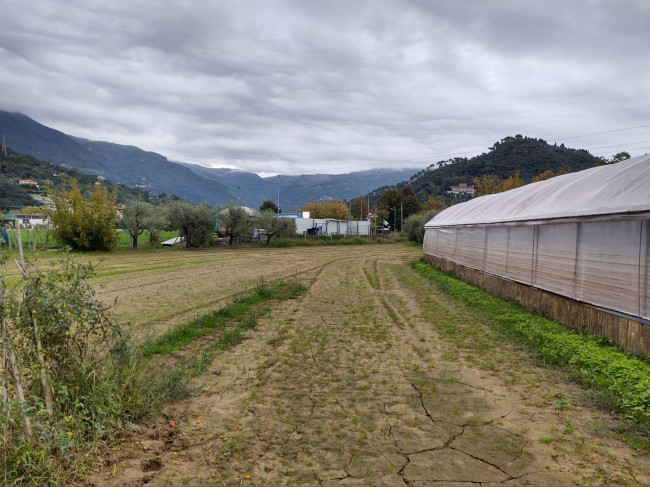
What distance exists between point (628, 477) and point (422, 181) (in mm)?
126593

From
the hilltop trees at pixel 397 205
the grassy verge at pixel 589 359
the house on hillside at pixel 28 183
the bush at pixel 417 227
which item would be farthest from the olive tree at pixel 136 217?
the house on hillside at pixel 28 183

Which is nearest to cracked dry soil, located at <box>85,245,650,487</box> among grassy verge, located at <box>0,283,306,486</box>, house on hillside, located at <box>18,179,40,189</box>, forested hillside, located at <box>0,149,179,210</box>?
grassy verge, located at <box>0,283,306,486</box>

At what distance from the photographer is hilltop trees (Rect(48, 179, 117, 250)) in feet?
98.7

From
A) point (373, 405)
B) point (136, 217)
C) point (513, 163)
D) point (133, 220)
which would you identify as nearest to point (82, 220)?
point (133, 220)

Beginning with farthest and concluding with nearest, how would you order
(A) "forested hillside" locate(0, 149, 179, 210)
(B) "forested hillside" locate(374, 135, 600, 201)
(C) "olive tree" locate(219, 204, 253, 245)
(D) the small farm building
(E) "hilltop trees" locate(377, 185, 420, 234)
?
(E) "hilltop trees" locate(377, 185, 420, 234) → (A) "forested hillside" locate(0, 149, 179, 210) → (B) "forested hillside" locate(374, 135, 600, 201) → (C) "olive tree" locate(219, 204, 253, 245) → (D) the small farm building

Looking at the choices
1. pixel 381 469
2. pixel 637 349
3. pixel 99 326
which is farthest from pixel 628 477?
pixel 99 326

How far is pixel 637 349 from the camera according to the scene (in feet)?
20.3

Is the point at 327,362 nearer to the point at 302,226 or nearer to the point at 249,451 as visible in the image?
the point at 249,451

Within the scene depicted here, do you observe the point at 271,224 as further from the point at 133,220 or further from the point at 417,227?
the point at 417,227

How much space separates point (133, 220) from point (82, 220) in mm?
3907

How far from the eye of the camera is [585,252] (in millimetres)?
8031

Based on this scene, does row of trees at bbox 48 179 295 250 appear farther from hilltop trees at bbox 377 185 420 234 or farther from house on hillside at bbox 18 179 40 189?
house on hillside at bbox 18 179 40 189

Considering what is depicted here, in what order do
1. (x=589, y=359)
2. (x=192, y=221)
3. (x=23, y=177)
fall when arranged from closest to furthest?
(x=589, y=359)
(x=192, y=221)
(x=23, y=177)

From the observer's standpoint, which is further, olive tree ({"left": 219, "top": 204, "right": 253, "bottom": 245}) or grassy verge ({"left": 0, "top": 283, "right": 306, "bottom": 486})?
olive tree ({"left": 219, "top": 204, "right": 253, "bottom": 245})
